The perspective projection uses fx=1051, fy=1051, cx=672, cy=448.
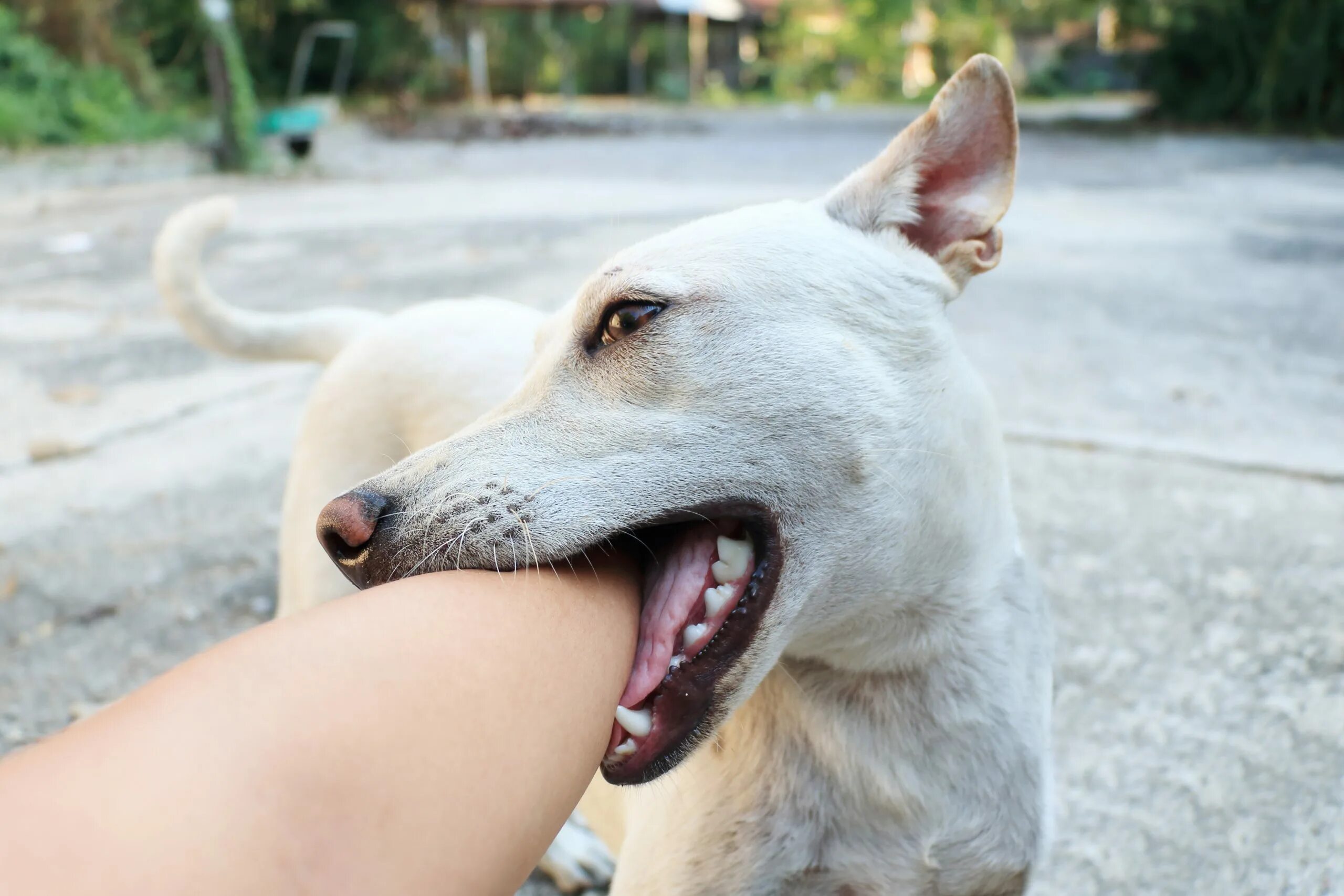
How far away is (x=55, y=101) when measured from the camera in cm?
1526

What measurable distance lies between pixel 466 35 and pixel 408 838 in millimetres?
31000

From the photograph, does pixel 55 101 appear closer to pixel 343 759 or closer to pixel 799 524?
pixel 799 524

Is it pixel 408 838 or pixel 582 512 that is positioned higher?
pixel 582 512

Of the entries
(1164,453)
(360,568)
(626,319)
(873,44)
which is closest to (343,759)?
(360,568)

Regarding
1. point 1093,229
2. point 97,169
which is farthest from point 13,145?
point 1093,229

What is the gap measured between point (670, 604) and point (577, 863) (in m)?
1.11

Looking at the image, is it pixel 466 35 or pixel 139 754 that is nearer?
pixel 139 754

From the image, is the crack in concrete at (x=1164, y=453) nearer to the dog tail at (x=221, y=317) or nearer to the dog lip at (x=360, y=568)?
the dog tail at (x=221, y=317)

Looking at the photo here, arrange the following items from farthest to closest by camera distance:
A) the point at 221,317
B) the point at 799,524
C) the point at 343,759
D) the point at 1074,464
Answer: the point at 1074,464 → the point at 221,317 → the point at 799,524 → the point at 343,759

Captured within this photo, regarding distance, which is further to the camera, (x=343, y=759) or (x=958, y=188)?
(x=958, y=188)

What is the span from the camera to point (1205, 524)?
350 centimetres

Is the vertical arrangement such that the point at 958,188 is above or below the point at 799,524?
above

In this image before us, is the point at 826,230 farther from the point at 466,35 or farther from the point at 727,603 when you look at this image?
the point at 466,35

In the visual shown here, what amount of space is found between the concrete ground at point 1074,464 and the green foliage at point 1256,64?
804 cm
